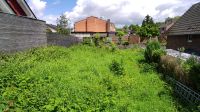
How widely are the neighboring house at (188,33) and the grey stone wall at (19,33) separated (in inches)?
494

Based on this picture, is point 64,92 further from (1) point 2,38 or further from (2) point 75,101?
(1) point 2,38

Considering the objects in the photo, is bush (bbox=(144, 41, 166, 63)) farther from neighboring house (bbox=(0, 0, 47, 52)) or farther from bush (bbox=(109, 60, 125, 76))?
neighboring house (bbox=(0, 0, 47, 52))

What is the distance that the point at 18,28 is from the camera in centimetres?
1463

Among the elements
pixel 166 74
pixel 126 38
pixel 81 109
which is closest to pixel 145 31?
pixel 126 38

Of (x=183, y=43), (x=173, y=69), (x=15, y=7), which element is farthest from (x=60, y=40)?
(x=173, y=69)

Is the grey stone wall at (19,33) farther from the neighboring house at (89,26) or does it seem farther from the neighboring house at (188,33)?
the neighboring house at (89,26)

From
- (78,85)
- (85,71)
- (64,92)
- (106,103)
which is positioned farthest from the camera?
(85,71)

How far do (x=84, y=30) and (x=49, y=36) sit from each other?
141 feet

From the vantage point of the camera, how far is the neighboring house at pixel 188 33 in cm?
2275

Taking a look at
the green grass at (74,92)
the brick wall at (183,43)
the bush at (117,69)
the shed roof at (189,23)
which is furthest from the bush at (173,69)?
the brick wall at (183,43)

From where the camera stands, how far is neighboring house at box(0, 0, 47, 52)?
508 inches

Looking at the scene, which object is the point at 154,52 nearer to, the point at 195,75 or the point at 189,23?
the point at 195,75

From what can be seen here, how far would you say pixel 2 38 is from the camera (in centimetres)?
1249

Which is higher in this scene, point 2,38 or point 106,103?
point 2,38
